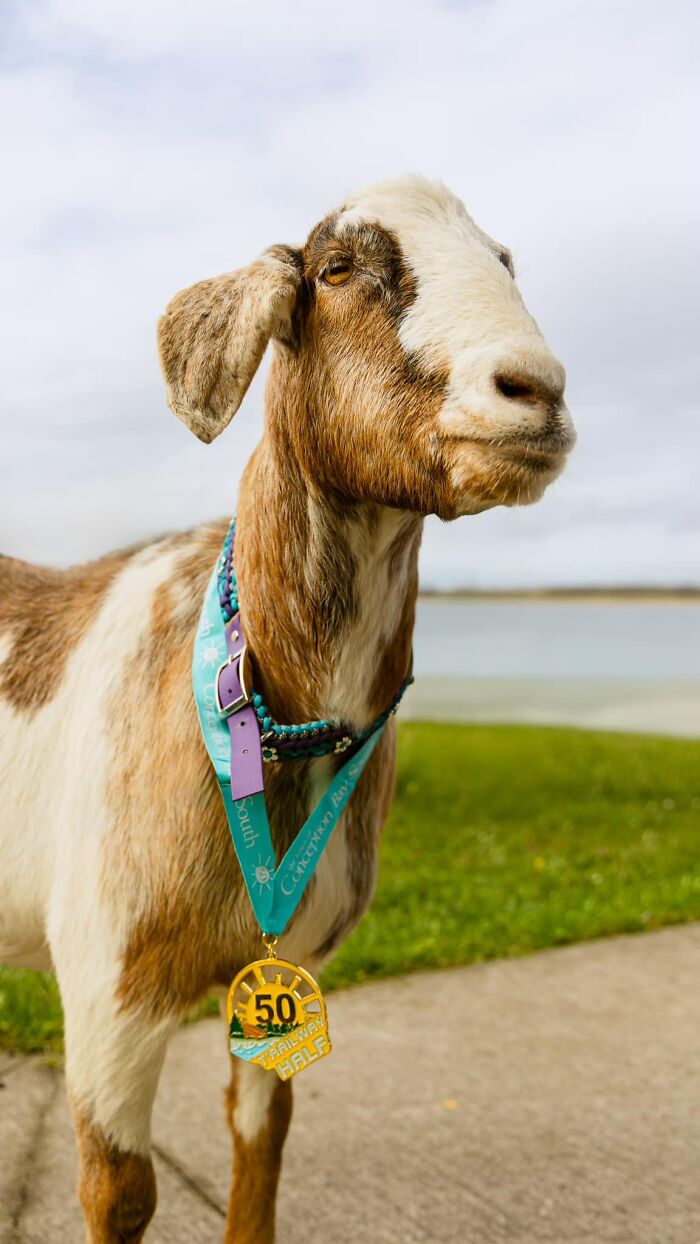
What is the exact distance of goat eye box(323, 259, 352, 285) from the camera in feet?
7.34

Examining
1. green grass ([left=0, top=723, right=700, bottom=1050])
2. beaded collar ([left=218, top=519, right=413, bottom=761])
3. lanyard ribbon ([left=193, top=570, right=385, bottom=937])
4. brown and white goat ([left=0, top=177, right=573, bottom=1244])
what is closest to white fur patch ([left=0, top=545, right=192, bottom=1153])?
brown and white goat ([left=0, top=177, right=573, bottom=1244])

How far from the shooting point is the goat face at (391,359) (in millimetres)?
1974

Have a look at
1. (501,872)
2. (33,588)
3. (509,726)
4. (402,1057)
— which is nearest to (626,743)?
(509,726)

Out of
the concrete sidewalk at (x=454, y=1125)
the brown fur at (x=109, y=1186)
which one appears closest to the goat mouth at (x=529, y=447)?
the brown fur at (x=109, y=1186)

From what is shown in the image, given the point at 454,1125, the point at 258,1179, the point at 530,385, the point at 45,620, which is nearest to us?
the point at 530,385

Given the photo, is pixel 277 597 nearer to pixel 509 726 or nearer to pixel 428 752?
pixel 428 752

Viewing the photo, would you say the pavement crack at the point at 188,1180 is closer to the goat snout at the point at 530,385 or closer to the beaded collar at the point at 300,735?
the beaded collar at the point at 300,735

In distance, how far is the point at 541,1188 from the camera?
3383mm

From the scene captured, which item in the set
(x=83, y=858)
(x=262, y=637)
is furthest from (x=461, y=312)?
(x=83, y=858)

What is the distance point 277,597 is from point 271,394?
44cm

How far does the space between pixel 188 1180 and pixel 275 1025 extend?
1248mm

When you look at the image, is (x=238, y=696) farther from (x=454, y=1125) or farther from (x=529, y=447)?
(x=454, y=1125)

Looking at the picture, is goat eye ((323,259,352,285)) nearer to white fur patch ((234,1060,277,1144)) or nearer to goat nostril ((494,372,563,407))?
goat nostril ((494,372,563,407))

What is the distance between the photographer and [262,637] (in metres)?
2.42
